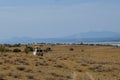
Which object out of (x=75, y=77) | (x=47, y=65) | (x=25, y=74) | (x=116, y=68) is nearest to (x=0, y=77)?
(x=25, y=74)

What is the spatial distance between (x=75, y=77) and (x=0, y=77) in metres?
6.30

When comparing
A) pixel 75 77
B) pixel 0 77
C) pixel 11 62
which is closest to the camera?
pixel 0 77

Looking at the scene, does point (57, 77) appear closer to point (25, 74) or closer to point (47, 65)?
point (25, 74)

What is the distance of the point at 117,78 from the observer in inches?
1196

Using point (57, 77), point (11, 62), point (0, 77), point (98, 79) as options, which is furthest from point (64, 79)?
point (11, 62)

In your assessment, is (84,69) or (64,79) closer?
(64,79)

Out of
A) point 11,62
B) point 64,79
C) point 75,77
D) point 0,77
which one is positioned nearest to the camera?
point 0,77

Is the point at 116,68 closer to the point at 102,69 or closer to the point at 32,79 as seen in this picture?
the point at 102,69

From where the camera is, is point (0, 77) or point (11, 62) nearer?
point (0, 77)

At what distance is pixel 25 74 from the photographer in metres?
28.6

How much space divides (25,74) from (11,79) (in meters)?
2.62

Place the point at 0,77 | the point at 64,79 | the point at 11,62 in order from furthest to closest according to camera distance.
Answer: the point at 11,62 → the point at 64,79 → the point at 0,77

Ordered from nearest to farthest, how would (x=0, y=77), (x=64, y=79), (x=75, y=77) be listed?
(x=0, y=77) < (x=64, y=79) < (x=75, y=77)

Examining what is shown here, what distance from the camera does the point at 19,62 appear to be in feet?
122
